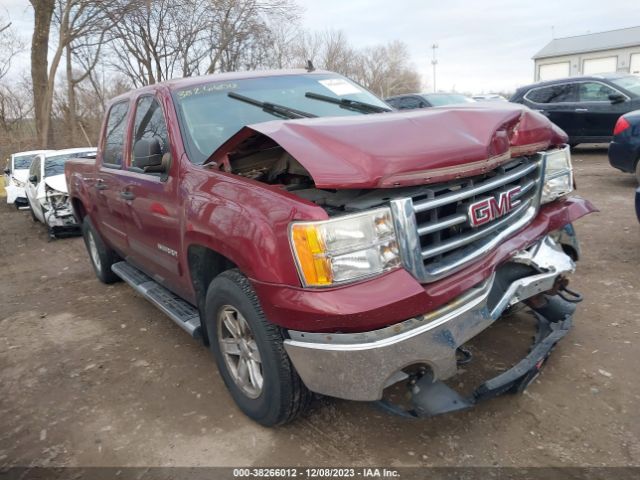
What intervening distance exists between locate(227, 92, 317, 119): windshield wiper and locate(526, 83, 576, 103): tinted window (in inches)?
375

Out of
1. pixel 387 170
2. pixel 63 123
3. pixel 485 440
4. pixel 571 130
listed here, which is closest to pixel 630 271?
pixel 485 440

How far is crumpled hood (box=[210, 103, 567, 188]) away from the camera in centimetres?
208

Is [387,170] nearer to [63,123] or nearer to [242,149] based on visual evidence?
[242,149]

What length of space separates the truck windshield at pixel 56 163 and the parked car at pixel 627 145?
29.4 feet

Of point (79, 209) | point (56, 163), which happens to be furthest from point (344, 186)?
point (56, 163)

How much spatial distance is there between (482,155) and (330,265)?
91 cm

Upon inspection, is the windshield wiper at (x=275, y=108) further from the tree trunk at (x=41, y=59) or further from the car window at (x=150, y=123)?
the tree trunk at (x=41, y=59)

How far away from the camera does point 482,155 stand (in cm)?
232

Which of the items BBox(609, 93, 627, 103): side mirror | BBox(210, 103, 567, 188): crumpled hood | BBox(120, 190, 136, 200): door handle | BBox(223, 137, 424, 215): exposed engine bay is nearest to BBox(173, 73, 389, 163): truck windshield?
BBox(223, 137, 424, 215): exposed engine bay

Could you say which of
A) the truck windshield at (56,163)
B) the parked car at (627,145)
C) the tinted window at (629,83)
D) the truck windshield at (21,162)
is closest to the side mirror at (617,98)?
the tinted window at (629,83)

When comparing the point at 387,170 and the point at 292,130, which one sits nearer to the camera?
the point at 387,170

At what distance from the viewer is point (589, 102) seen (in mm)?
10453

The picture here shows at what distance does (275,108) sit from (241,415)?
1.99 m

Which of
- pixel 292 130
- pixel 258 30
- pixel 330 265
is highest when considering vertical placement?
pixel 258 30
